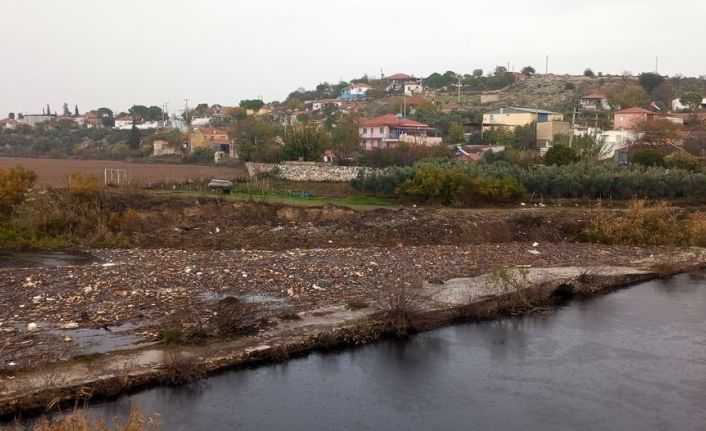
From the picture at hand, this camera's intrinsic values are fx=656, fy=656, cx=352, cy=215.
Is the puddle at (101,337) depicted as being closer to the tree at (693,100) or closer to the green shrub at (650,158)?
the green shrub at (650,158)

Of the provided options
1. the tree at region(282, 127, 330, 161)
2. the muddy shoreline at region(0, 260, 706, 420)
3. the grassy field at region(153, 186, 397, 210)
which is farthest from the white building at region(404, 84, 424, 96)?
the muddy shoreline at region(0, 260, 706, 420)

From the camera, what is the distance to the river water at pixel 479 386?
33.2ft

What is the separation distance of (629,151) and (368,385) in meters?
31.3

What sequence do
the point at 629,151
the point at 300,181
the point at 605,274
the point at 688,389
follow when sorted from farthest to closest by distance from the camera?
the point at 629,151, the point at 300,181, the point at 605,274, the point at 688,389

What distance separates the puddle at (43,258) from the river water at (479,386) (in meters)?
10.4

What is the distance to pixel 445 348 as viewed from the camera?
13.3m

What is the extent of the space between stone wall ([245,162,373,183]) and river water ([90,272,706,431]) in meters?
19.3

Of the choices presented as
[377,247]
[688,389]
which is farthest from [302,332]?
[377,247]

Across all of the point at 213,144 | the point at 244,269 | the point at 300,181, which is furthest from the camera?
the point at 213,144

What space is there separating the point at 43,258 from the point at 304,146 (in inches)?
738

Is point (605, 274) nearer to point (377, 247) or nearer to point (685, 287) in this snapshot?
point (685, 287)

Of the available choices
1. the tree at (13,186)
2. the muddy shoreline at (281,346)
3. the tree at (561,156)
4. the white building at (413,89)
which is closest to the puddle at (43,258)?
the tree at (13,186)

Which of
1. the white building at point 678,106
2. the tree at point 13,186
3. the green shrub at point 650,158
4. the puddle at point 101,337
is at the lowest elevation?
the puddle at point 101,337

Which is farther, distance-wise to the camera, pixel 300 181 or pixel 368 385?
pixel 300 181
